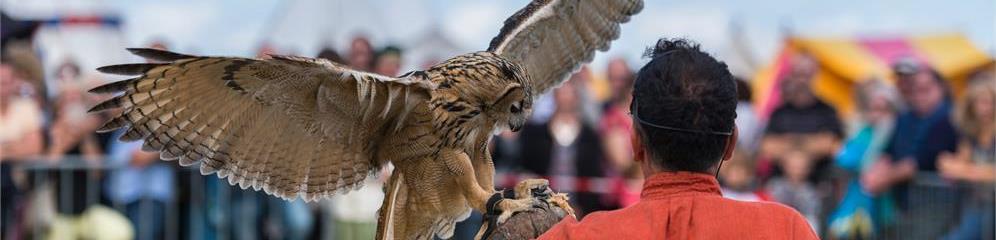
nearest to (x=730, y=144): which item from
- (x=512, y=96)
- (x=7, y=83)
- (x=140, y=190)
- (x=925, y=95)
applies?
(x=512, y=96)

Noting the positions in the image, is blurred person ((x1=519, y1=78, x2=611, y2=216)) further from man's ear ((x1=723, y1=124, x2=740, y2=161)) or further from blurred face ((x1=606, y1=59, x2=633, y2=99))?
man's ear ((x1=723, y1=124, x2=740, y2=161))

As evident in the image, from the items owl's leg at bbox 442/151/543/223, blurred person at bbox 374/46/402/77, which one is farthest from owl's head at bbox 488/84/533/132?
blurred person at bbox 374/46/402/77

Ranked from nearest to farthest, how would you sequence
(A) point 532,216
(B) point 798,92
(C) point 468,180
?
(A) point 532,216, (C) point 468,180, (B) point 798,92

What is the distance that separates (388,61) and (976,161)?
137 inches

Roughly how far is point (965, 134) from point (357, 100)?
5.33 m

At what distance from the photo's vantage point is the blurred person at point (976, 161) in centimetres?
802

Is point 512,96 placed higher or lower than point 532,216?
higher

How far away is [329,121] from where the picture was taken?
12.4 feet

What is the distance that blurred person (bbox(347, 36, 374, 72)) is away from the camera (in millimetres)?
8781

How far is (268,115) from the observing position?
3.77m

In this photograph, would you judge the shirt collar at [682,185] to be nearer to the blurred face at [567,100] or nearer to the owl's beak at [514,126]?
the owl's beak at [514,126]

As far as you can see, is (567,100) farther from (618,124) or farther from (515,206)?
(515,206)

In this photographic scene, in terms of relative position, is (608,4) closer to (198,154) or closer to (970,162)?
→ (198,154)

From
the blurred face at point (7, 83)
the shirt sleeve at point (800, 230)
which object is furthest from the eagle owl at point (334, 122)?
the blurred face at point (7, 83)
